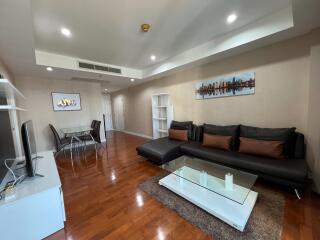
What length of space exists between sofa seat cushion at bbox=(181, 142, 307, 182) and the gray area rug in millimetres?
310

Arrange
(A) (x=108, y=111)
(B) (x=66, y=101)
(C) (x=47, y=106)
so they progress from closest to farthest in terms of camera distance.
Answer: (C) (x=47, y=106) → (B) (x=66, y=101) → (A) (x=108, y=111)

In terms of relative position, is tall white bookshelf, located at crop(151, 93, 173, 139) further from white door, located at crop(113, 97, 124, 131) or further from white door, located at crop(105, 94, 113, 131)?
white door, located at crop(105, 94, 113, 131)

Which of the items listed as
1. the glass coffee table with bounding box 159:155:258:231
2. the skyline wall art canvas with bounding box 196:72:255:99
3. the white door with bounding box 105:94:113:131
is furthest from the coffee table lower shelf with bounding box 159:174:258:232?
the white door with bounding box 105:94:113:131

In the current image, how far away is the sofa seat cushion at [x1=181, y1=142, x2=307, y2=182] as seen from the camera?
5.90 feet

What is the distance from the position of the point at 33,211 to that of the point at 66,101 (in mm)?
3987

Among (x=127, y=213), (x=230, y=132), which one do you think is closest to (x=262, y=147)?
(x=230, y=132)

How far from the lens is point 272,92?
2584mm

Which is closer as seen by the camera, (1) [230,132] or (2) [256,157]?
(2) [256,157]

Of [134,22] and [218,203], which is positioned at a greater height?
[134,22]

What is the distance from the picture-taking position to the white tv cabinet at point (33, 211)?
1.28 m

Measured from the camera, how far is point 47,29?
2201 millimetres

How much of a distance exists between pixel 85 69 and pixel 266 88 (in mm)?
4049

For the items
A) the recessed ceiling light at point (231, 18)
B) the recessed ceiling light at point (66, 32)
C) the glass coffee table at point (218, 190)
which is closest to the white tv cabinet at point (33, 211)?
the glass coffee table at point (218, 190)

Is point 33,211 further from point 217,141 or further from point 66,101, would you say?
point 66,101
